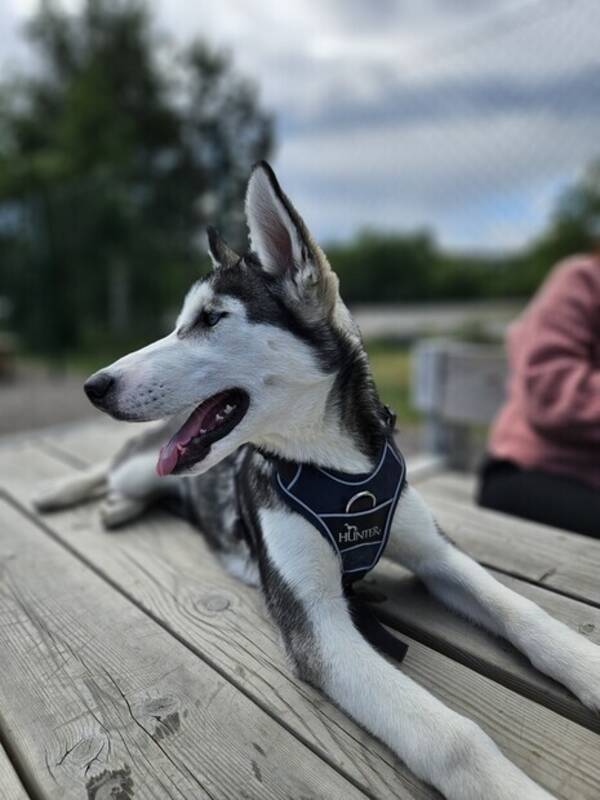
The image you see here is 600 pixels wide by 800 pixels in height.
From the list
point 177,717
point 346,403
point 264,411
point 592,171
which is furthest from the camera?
point 592,171

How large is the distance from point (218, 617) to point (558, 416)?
1.54 metres

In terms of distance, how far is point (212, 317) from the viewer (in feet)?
5.19

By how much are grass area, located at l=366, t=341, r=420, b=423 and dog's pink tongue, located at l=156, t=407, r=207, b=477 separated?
4912 mm

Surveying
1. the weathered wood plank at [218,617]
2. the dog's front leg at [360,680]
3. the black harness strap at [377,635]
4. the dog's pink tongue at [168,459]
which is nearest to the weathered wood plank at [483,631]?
the black harness strap at [377,635]

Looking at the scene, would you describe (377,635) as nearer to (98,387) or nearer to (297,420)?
(297,420)

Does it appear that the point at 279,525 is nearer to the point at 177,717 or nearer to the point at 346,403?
the point at 346,403

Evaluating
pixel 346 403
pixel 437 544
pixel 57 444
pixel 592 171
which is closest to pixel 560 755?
pixel 437 544

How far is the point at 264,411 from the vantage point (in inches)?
57.4

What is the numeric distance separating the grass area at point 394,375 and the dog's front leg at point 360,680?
4956mm

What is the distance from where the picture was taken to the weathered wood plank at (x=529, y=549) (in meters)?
1.67

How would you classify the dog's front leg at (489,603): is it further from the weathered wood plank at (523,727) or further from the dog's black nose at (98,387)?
the dog's black nose at (98,387)

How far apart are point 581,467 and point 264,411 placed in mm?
1605

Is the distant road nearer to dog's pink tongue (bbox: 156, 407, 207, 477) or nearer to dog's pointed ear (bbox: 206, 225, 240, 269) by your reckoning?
dog's pointed ear (bbox: 206, 225, 240, 269)

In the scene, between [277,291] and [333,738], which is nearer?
[333,738]
